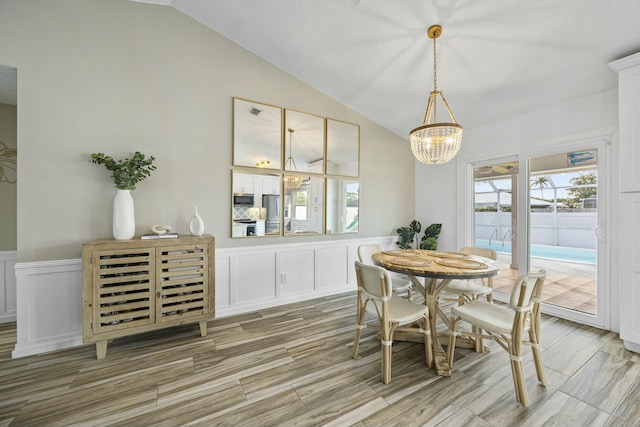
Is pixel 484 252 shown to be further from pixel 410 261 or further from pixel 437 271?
pixel 437 271

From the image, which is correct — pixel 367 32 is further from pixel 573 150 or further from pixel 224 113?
pixel 573 150

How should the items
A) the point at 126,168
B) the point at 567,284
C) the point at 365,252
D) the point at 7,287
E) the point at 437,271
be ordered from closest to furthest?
the point at 437,271, the point at 126,168, the point at 7,287, the point at 365,252, the point at 567,284

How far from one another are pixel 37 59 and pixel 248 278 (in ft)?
9.56

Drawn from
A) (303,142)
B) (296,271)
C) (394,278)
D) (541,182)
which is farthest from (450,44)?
(296,271)

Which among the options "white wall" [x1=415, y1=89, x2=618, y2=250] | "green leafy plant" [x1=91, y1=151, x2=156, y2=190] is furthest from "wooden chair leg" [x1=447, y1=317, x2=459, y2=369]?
"green leafy plant" [x1=91, y1=151, x2=156, y2=190]

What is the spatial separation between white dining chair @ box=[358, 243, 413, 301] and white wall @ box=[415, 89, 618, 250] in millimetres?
1790

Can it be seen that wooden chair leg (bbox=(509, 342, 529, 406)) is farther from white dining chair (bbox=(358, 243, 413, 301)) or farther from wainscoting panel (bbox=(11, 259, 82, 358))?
Result: wainscoting panel (bbox=(11, 259, 82, 358))

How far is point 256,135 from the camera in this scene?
10.5 feet

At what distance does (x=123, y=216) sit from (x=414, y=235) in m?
4.15

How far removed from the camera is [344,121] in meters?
3.90

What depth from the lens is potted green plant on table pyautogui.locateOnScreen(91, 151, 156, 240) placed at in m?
2.34

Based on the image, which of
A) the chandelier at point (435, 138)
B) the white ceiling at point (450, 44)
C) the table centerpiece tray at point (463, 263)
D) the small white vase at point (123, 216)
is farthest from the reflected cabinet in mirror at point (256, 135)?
the table centerpiece tray at point (463, 263)

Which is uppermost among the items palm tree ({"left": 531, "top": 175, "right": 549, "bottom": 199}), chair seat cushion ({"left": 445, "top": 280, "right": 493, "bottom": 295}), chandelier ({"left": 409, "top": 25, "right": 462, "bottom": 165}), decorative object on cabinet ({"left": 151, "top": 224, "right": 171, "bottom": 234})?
chandelier ({"left": 409, "top": 25, "right": 462, "bottom": 165})

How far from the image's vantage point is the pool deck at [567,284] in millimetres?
2988
